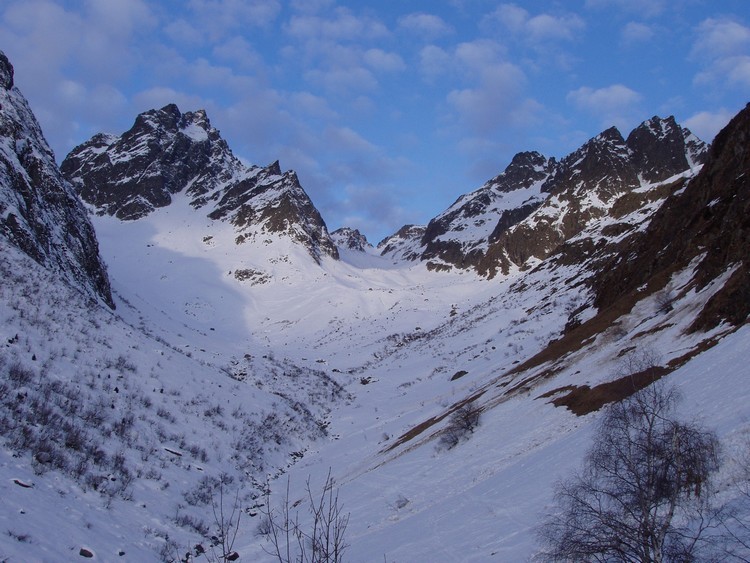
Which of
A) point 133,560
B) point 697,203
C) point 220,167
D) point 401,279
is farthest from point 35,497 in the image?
point 220,167

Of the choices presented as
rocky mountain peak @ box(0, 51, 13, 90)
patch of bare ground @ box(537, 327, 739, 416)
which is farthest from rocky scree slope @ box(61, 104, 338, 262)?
patch of bare ground @ box(537, 327, 739, 416)

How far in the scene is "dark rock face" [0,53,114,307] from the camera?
1024 inches

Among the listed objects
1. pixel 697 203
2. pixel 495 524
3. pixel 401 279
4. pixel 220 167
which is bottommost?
pixel 495 524

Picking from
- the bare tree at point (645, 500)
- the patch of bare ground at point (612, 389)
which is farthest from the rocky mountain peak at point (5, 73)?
the bare tree at point (645, 500)

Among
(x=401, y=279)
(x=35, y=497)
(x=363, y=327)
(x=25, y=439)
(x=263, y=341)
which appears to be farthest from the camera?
(x=401, y=279)

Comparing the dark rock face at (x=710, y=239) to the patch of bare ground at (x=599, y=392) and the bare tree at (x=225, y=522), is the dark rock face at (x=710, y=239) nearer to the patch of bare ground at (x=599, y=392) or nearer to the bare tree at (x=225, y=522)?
the patch of bare ground at (x=599, y=392)

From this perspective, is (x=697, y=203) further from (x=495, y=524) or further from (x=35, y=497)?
(x=35, y=497)

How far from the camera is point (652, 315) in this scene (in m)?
18.7

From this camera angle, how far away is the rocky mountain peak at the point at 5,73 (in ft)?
123

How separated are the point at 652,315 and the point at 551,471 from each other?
11.7 metres

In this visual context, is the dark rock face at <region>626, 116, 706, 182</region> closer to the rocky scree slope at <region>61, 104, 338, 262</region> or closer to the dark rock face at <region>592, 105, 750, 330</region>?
the rocky scree slope at <region>61, 104, 338, 262</region>

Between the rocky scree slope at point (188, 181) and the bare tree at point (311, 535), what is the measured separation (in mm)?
105006

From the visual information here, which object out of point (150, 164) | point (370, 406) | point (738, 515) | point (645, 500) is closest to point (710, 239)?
point (738, 515)

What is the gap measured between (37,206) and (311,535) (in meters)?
28.3
